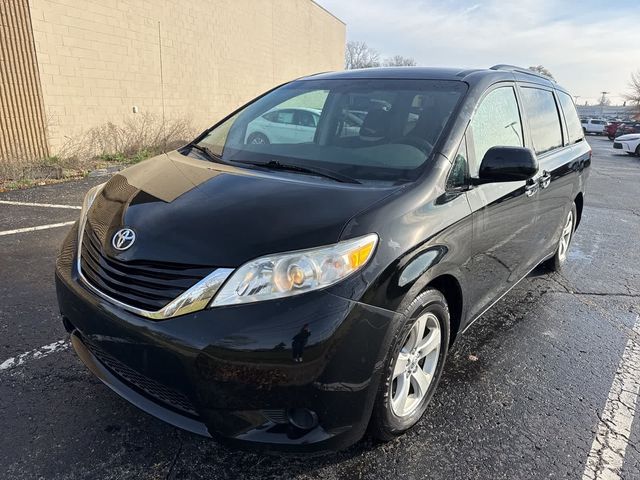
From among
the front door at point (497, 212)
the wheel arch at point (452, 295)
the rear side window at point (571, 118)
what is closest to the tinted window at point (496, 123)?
the front door at point (497, 212)

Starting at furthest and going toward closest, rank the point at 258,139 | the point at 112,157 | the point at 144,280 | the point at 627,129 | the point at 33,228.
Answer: the point at 627,129
the point at 112,157
the point at 33,228
the point at 258,139
the point at 144,280

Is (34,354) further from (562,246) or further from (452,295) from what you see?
(562,246)

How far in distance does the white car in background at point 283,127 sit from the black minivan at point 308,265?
28 mm

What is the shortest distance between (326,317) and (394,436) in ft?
2.83

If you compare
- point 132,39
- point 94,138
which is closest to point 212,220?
point 94,138

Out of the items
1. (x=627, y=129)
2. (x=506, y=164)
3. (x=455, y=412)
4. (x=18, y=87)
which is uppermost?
(x=506, y=164)

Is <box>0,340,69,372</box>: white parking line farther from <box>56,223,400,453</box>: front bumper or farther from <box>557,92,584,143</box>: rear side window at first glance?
<box>557,92,584,143</box>: rear side window

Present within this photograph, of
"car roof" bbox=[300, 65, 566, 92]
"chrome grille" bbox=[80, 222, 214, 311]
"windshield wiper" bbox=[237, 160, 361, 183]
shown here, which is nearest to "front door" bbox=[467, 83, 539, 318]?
"car roof" bbox=[300, 65, 566, 92]

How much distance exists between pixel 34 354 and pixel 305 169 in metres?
2.03

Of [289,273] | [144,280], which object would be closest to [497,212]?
[289,273]

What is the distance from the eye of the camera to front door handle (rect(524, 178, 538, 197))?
3264mm

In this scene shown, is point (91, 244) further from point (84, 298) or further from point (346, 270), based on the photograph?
point (346, 270)

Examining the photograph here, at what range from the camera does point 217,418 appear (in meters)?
1.85

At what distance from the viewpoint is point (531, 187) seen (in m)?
3.33
